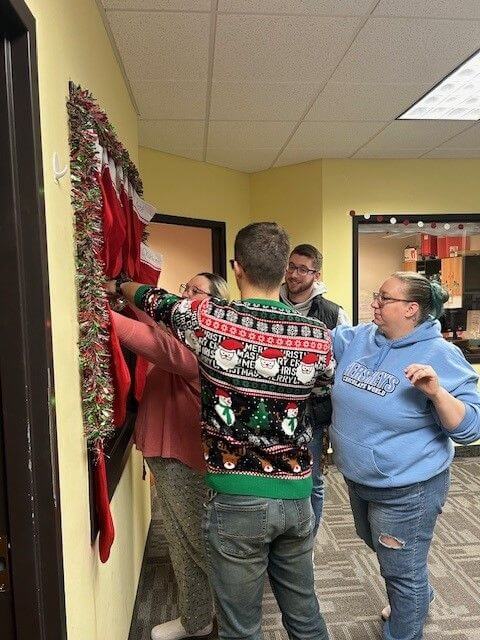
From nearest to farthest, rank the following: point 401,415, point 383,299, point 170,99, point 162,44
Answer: point 401,415 → point 383,299 → point 162,44 → point 170,99

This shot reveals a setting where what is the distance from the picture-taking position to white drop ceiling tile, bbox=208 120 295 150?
2.96 meters

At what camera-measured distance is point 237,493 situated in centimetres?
132

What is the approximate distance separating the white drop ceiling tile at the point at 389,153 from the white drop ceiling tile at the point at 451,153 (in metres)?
0.09

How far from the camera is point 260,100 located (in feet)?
8.36

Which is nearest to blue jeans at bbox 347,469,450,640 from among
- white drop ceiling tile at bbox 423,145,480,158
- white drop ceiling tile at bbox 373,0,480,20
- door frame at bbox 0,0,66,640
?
door frame at bbox 0,0,66,640

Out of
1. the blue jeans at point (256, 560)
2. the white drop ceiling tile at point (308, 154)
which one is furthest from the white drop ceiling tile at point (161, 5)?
the white drop ceiling tile at point (308, 154)

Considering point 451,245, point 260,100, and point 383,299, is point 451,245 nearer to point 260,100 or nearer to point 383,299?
point 260,100

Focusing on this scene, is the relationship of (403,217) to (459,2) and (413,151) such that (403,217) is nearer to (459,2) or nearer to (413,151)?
(413,151)

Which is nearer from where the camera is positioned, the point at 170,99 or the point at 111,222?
the point at 111,222

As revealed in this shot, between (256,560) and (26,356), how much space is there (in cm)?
90

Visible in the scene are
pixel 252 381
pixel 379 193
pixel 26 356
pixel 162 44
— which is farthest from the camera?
pixel 379 193

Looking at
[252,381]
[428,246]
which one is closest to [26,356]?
[252,381]

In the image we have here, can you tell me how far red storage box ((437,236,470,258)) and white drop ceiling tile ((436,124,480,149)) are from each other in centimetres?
80

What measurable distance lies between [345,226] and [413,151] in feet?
2.45
